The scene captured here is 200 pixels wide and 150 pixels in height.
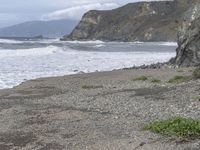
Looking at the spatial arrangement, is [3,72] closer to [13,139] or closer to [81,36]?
[13,139]

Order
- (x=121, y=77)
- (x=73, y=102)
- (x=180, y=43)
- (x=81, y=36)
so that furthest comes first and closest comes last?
(x=81, y=36) < (x=180, y=43) < (x=121, y=77) < (x=73, y=102)

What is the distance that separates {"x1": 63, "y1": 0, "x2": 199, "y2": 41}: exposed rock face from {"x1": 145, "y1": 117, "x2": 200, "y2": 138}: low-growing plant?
124566 mm

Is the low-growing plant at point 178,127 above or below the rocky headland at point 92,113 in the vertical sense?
above

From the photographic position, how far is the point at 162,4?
165000 millimetres

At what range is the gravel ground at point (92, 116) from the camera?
36.0ft

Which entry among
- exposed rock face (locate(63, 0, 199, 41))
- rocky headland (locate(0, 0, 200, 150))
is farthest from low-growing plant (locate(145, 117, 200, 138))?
exposed rock face (locate(63, 0, 199, 41))

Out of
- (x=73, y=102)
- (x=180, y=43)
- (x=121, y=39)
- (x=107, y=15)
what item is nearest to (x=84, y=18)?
(x=107, y=15)

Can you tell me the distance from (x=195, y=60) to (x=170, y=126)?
22492mm

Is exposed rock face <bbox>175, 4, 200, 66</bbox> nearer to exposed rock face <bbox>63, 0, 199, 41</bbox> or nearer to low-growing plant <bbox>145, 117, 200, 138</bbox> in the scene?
low-growing plant <bbox>145, 117, 200, 138</bbox>

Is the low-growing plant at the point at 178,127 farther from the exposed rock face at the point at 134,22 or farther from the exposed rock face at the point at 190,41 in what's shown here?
the exposed rock face at the point at 134,22

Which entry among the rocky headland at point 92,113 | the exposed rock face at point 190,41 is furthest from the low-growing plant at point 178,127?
the exposed rock face at point 190,41

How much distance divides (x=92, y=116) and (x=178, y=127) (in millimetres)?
3809

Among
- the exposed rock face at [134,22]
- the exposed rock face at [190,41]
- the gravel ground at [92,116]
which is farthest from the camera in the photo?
the exposed rock face at [134,22]

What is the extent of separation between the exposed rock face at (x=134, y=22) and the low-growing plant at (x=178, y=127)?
409 ft
